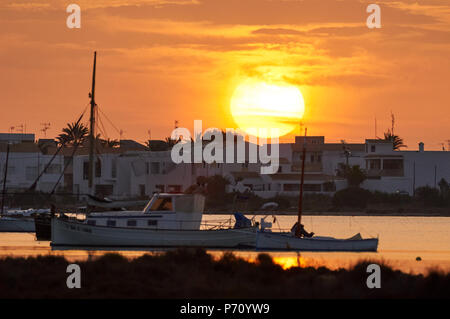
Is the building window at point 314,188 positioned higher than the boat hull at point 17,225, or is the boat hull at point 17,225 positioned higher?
the building window at point 314,188

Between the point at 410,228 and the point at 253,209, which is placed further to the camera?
the point at 253,209

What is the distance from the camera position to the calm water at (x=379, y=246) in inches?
2032

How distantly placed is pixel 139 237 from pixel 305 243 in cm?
1024

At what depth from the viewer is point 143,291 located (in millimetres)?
31969

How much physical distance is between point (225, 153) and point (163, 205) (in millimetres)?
78810

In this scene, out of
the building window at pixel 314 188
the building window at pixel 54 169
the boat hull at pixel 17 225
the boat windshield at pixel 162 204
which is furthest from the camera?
the building window at pixel 54 169

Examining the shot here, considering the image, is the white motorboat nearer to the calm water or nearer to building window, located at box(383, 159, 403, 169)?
the calm water

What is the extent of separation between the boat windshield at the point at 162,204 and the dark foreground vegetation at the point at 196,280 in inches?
725

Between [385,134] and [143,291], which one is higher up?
[385,134]

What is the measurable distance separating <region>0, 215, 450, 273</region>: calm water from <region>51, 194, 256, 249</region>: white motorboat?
2545 millimetres

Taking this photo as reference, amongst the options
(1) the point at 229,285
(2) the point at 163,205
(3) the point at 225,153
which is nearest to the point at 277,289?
(1) the point at 229,285

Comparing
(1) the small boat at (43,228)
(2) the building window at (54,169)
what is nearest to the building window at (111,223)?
(1) the small boat at (43,228)

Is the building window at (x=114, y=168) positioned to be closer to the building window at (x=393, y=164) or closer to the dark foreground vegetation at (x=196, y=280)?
the building window at (x=393, y=164)
